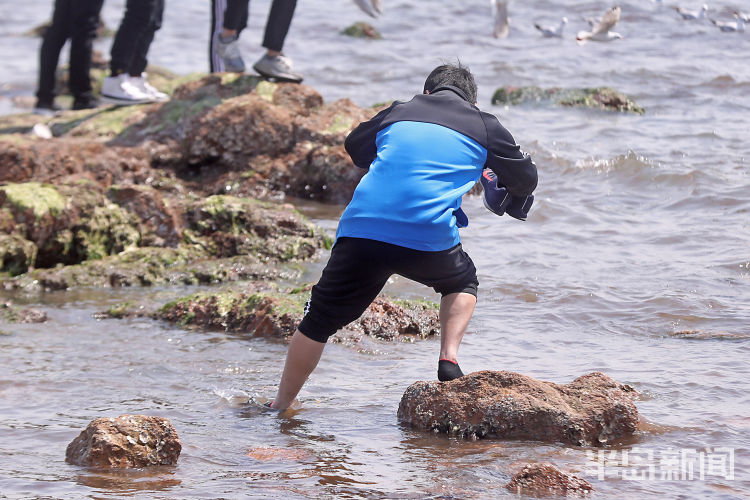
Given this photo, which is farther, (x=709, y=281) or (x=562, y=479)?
(x=709, y=281)

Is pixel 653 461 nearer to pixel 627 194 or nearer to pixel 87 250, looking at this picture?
pixel 87 250

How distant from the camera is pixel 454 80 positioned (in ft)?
13.8

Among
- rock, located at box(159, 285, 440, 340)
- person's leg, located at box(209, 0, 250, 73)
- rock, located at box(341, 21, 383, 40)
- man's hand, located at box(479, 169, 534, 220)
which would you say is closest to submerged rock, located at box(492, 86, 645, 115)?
person's leg, located at box(209, 0, 250, 73)

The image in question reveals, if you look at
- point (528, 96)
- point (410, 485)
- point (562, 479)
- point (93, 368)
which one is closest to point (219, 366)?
point (93, 368)

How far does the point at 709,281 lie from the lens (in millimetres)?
6410

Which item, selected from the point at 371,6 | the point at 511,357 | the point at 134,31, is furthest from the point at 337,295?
the point at 134,31

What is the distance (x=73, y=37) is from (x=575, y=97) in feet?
22.6

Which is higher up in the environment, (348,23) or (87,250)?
→ (348,23)

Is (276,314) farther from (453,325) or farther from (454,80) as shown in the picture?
(454,80)

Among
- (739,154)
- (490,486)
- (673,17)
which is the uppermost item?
(673,17)

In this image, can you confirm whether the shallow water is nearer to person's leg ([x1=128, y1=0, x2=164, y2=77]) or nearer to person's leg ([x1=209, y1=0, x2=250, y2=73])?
person's leg ([x1=209, y1=0, x2=250, y2=73])

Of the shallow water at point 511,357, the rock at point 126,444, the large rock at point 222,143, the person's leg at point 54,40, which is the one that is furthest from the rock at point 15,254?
the rock at point 126,444

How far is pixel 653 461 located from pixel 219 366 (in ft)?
7.56

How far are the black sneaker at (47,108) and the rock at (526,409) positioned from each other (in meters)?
7.39
